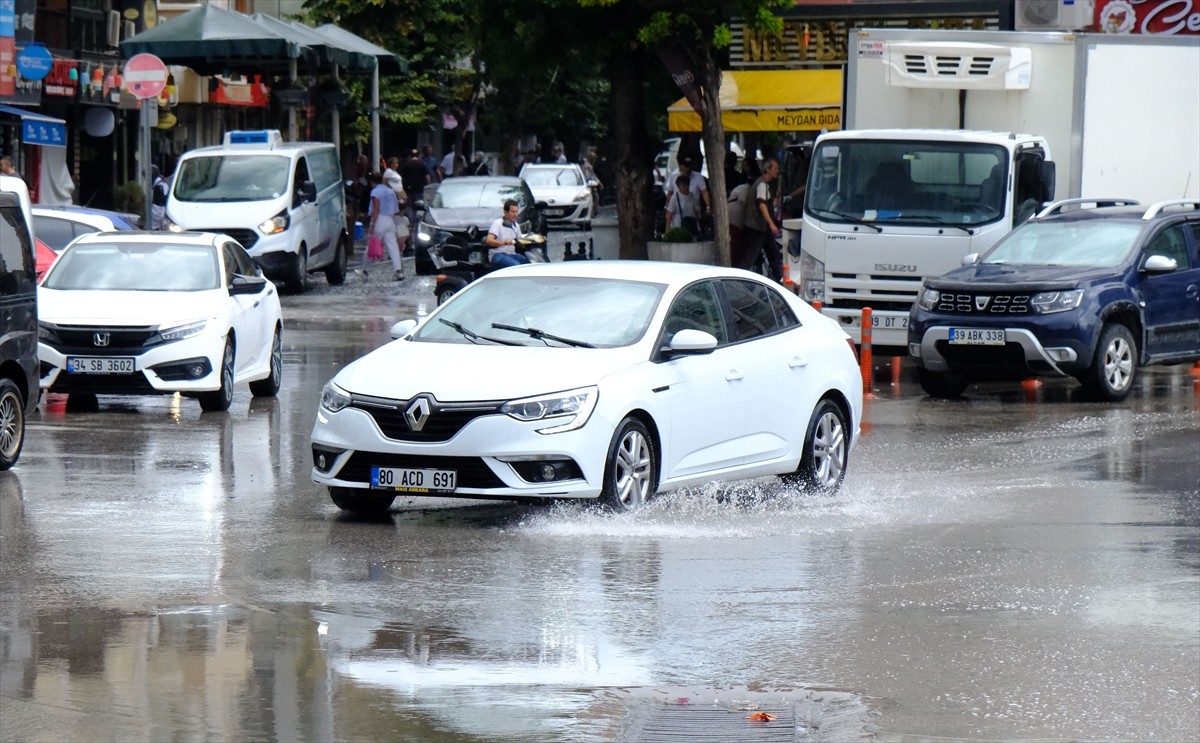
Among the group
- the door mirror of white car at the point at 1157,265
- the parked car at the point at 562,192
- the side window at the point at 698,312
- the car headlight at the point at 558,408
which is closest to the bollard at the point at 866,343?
the door mirror of white car at the point at 1157,265

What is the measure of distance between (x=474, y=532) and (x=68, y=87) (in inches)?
1326

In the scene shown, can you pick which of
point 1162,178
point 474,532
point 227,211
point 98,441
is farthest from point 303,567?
point 227,211

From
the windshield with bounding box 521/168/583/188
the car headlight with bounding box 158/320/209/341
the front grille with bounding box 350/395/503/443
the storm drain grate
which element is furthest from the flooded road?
the windshield with bounding box 521/168/583/188

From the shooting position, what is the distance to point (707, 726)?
6.95m

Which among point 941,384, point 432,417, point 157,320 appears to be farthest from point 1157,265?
point 432,417

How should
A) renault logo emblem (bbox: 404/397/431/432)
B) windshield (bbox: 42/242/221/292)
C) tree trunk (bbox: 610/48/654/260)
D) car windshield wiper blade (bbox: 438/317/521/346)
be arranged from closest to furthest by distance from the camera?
renault logo emblem (bbox: 404/397/431/432)
car windshield wiper blade (bbox: 438/317/521/346)
windshield (bbox: 42/242/221/292)
tree trunk (bbox: 610/48/654/260)

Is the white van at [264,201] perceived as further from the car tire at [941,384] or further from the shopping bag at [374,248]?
the car tire at [941,384]

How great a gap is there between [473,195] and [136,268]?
1947 centimetres

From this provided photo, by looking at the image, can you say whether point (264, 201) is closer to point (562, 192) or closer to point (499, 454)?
point (499, 454)

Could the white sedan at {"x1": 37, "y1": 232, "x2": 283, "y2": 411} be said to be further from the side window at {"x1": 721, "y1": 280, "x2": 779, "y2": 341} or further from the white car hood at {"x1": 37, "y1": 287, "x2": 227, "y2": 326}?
the side window at {"x1": 721, "y1": 280, "x2": 779, "y2": 341}

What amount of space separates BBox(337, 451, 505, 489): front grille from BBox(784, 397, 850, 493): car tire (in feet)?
8.59

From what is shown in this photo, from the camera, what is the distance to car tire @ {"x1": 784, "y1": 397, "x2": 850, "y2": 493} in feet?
42.2

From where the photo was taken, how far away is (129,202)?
1752 inches

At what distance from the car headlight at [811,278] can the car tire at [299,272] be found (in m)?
12.7
